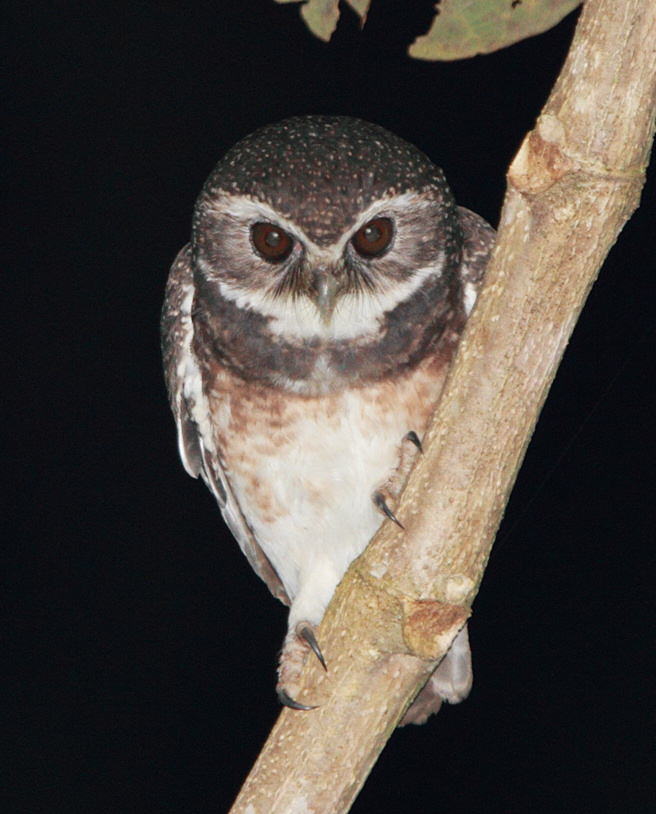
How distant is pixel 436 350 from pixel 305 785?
100 centimetres

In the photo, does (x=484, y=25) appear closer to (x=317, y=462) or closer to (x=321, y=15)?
(x=321, y=15)

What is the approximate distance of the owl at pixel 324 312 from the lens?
2.01 metres

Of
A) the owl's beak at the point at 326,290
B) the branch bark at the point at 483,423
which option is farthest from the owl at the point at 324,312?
the branch bark at the point at 483,423

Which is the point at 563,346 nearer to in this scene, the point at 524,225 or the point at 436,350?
the point at 524,225

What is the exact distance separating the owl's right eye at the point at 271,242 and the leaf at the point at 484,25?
1.94 ft

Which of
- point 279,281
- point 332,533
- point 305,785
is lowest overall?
point 305,785

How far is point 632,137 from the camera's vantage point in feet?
4.45

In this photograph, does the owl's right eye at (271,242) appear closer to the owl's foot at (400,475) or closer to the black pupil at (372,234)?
the black pupil at (372,234)

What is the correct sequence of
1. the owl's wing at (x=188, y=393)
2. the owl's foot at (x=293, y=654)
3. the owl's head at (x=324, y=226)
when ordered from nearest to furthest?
the owl's head at (x=324, y=226)
the owl's foot at (x=293, y=654)
the owl's wing at (x=188, y=393)

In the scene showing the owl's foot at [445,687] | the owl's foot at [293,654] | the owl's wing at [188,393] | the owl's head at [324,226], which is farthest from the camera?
the owl's foot at [445,687]

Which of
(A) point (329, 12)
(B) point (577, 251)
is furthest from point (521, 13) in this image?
(B) point (577, 251)

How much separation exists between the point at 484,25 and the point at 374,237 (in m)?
0.60

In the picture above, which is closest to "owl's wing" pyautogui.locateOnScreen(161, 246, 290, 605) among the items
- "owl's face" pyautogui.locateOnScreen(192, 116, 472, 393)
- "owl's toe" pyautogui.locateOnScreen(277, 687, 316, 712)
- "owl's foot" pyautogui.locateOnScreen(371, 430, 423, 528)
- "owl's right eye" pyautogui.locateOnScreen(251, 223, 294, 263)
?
"owl's face" pyautogui.locateOnScreen(192, 116, 472, 393)

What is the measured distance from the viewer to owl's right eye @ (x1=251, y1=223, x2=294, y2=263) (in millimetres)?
2074
